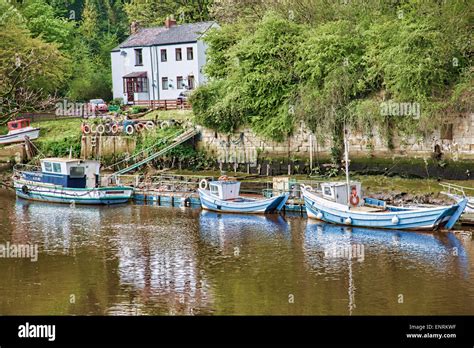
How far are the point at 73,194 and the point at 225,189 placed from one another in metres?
10.5

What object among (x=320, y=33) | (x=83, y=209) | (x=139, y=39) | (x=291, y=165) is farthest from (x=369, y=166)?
(x=139, y=39)

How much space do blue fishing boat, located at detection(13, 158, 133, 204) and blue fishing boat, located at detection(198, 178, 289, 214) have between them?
5.88m

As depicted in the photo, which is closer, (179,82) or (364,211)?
(364,211)

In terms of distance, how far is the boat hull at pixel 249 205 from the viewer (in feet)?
149

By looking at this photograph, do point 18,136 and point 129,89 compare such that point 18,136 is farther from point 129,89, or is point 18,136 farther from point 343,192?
point 343,192

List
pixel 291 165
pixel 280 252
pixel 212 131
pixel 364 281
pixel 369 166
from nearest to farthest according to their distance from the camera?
pixel 364 281 < pixel 280 252 < pixel 369 166 < pixel 291 165 < pixel 212 131

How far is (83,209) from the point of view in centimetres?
5038

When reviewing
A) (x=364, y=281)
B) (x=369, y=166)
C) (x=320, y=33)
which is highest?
(x=320, y=33)

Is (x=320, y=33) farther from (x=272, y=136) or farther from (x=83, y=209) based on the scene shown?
(x=83, y=209)

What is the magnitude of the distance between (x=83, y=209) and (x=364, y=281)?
2327 cm

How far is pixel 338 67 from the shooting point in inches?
1961
